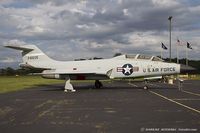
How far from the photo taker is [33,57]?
106 feet

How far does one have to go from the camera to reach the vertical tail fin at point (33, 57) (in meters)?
31.8

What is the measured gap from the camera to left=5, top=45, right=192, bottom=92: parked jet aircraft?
25781 mm

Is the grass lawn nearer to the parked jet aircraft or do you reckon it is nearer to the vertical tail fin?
the vertical tail fin

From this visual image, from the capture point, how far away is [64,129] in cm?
866

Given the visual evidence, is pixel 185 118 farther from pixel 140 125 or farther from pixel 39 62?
pixel 39 62

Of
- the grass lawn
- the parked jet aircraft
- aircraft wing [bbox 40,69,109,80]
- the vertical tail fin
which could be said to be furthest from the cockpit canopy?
the grass lawn

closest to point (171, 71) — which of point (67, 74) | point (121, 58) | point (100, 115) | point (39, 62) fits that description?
point (121, 58)

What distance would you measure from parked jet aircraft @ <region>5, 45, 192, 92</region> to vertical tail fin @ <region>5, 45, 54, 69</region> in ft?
2.22

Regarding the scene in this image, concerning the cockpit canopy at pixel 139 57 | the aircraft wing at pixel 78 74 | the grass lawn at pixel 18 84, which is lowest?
the grass lawn at pixel 18 84

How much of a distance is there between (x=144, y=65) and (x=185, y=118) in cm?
1594

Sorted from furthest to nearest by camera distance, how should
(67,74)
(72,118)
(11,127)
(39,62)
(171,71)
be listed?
(39,62) < (67,74) < (171,71) < (72,118) < (11,127)

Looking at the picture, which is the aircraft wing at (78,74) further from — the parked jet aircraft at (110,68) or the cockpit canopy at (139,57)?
the cockpit canopy at (139,57)

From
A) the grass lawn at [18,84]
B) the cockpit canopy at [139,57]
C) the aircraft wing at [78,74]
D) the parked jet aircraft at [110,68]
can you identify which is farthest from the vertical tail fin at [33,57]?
the cockpit canopy at [139,57]

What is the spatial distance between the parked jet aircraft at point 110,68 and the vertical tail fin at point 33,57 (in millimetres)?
675
